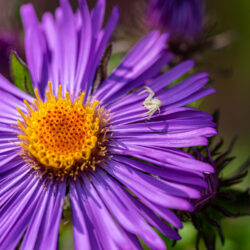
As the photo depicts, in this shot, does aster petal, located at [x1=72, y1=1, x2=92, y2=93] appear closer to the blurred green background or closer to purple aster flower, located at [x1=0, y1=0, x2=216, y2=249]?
purple aster flower, located at [x1=0, y1=0, x2=216, y2=249]

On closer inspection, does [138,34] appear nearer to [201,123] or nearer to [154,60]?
[154,60]

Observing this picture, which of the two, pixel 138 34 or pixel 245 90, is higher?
pixel 138 34

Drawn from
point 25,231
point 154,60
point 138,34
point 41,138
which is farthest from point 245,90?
point 25,231

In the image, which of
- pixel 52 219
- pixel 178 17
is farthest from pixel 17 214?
pixel 178 17

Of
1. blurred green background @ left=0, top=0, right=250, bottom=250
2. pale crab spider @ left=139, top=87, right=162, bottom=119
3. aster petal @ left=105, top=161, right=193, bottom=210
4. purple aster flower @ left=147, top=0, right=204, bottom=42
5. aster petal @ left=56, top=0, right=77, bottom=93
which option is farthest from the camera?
blurred green background @ left=0, top=0, right=250, bottom=250

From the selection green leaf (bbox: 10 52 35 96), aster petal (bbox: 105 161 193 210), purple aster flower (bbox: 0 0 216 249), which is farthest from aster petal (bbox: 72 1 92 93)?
aster petal (bbox: 105 161 193 210)

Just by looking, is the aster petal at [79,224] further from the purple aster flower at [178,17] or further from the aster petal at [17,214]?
the purple aster flower at [178,17]

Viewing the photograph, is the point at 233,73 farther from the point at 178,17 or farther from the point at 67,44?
the point at 67,44
